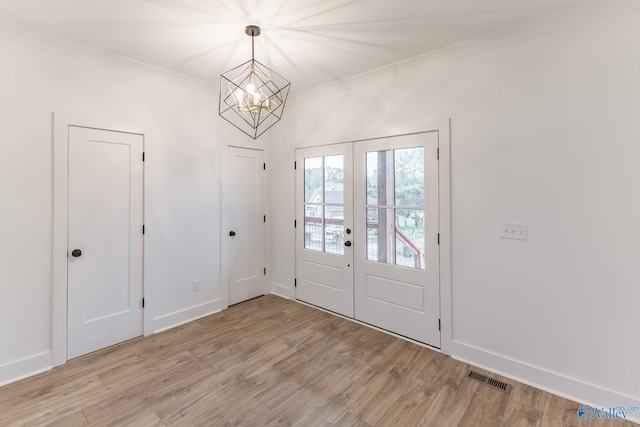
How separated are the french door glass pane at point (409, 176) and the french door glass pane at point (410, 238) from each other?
4.4 inches

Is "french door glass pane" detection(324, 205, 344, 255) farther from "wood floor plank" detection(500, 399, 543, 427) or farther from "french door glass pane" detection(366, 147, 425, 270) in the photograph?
"wood floor plank" detection(500, 399, 543, 427)

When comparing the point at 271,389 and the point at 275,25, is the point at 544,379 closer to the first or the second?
the point at 271,389

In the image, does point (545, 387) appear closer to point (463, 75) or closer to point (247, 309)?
point (463, 75)

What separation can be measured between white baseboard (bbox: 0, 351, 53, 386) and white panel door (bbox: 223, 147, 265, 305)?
1.78 metres

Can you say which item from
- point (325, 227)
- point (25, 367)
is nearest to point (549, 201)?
point (325, 227)

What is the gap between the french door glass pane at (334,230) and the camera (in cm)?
353

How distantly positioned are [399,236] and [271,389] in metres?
1.84

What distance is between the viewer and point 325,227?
3693mm

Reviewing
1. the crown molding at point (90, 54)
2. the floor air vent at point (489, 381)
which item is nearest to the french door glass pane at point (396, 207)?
the floor air vent at point (489, 381)

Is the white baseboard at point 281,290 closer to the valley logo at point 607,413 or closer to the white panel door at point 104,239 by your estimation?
the white panel door at point 104,239

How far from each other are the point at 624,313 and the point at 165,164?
419cm

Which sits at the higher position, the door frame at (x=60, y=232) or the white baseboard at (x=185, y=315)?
the door frame at (x=60, y=232)

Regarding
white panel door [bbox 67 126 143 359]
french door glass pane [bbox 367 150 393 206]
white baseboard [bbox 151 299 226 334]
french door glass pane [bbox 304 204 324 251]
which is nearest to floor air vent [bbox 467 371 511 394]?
french door glass pane [bbox 367 150 393 206]

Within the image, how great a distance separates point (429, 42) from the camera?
256 cm
